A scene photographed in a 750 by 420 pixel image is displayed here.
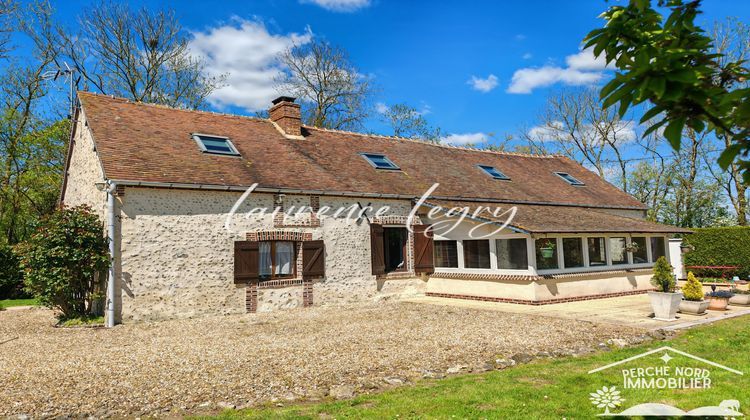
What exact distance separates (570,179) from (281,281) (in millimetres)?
14412

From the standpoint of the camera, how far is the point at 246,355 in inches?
281

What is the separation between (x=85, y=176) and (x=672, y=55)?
568 inches

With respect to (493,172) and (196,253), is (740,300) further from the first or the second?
(196,253)

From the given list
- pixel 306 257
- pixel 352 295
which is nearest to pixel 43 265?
pixel 306 257

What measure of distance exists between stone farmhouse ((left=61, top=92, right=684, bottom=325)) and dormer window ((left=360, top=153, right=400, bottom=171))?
0.24 ft

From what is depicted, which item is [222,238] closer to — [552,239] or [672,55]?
[552,239]

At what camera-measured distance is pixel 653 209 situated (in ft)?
97.3

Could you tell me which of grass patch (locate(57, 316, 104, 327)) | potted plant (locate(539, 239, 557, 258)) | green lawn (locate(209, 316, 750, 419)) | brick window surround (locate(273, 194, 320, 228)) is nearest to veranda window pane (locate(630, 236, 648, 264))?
potted plant (locate(539, 239, 557, 258))

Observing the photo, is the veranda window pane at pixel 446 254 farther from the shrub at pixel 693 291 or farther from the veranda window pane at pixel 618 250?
the shrub at pixel 693 291

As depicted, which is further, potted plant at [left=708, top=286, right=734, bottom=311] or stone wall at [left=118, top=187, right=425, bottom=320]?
stone wall at [left=118, top=187, right=425, bottom=320]

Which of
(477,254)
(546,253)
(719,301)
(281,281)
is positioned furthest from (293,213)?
(719,301)

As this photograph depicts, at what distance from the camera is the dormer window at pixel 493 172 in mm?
18688

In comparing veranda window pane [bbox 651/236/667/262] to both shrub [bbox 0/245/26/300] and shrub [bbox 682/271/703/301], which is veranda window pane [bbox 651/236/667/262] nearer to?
shrub [bbox 682/271/703/301]

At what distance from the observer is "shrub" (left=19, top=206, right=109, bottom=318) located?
1037 cm
